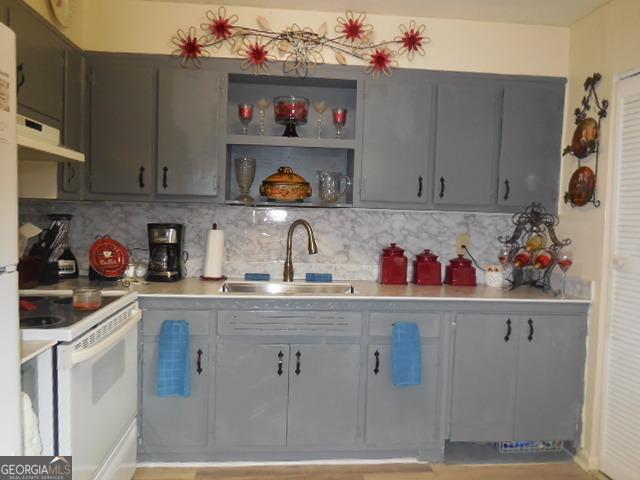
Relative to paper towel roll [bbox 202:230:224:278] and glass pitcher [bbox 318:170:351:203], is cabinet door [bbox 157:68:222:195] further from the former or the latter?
glass pitcher [bbox 318:170:351:203]

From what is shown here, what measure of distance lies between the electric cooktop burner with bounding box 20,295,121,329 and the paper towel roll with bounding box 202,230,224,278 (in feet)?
2.44

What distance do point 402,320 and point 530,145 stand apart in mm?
1351

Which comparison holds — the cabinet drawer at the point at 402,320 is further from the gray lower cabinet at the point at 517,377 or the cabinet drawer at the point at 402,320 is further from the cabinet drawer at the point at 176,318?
the cabinet drawer at the point at 176,318

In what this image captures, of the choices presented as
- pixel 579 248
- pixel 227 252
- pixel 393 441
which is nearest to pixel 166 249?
pixel 227 252

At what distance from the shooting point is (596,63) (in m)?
2.63

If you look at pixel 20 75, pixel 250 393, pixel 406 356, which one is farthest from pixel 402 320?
pixel 20 75

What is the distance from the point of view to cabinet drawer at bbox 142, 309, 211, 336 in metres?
2.41

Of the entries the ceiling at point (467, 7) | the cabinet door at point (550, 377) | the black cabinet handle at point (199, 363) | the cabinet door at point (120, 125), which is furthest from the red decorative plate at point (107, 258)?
the cabinet door at point (550, 377)

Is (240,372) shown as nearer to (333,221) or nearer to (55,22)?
(333,221)

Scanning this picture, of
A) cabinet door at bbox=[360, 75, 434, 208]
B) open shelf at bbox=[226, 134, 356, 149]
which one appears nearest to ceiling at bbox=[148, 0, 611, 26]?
cabinet door at bbox=[360, 75, 434, 208]

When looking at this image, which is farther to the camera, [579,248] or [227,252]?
[227,252]

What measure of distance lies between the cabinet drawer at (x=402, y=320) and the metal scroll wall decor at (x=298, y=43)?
1396 mm

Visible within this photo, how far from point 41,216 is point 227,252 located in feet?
3.71

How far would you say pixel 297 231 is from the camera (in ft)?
10.1
